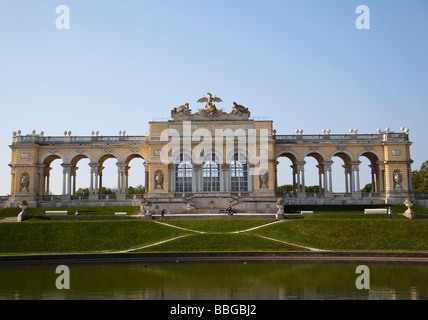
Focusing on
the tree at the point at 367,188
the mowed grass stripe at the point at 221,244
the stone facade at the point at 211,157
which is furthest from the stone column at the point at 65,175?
the tree at the point at 367,188

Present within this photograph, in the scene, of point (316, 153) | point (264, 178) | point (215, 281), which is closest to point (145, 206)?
point (264, 178)

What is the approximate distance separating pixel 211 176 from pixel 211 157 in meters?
2.61

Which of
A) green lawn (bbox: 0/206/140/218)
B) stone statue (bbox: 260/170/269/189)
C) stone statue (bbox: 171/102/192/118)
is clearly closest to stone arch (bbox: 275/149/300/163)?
stone statue (bbox: 260/170/269/189)

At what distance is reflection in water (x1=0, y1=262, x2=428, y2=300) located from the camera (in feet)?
61.5

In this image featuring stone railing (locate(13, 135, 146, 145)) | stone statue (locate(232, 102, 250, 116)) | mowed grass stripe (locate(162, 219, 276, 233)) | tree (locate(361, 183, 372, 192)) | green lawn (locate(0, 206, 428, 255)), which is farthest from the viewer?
tree (locate(361, 183, 372, 192))

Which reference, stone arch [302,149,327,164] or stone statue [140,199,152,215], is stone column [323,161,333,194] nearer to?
stone arch [302,149,327,164]

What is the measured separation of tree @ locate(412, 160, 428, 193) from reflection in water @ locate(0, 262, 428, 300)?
170 ft

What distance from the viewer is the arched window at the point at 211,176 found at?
201ft

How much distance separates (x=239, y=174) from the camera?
6141cm

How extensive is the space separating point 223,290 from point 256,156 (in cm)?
4219

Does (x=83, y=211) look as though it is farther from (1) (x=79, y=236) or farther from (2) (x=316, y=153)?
(2) (x=316, y=153)

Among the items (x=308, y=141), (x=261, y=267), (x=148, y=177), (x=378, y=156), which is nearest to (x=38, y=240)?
(x=261, y=267)

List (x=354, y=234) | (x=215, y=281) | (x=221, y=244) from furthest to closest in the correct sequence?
(x=354, y=234) < (x=221, y=244) < (x=215, y=281)
